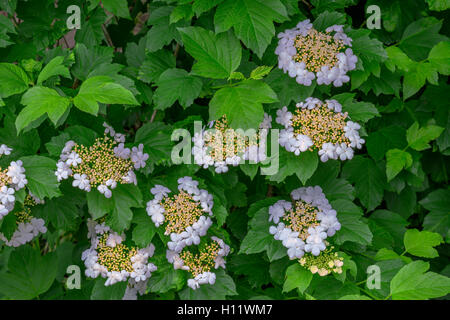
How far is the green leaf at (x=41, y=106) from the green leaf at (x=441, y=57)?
1685 mm

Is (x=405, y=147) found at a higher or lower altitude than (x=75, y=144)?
lower

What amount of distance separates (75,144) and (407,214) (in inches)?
72.5

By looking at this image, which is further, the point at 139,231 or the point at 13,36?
the point at 13,36

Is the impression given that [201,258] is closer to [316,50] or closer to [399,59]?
[316,50]

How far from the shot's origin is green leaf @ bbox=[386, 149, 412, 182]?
2.33 m

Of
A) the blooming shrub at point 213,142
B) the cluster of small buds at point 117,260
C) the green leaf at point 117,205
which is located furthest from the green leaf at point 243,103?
the cluster of small buds at point 117,260

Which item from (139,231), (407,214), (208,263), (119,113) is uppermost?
(119,113)

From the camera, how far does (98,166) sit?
1.80m

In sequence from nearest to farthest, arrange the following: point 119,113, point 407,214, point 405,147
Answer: point 119,113, point 405,147, point 407,214

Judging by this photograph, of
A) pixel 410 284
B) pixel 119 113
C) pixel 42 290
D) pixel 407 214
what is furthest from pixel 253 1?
pixel 42 290

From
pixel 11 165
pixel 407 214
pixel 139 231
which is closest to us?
pixel 11 165

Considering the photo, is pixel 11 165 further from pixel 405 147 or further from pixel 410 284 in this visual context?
pixel 405 147

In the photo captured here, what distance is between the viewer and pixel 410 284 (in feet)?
5.90

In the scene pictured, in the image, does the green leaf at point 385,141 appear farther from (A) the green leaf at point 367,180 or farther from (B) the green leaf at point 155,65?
(B) the green leaf at point 155,65
